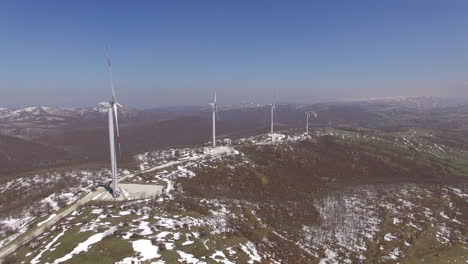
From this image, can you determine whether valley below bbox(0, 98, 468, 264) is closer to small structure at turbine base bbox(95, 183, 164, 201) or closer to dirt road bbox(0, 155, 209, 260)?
dirt road bbox(0, 155, 209, 260)

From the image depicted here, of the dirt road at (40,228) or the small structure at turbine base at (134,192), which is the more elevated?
the dirt road at (40,228)

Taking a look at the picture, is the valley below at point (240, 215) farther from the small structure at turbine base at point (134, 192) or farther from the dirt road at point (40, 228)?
the small structure at turbine base at point (134, 192)

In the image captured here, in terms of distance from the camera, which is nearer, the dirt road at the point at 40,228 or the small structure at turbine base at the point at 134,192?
the dirt road at the point at 40,228

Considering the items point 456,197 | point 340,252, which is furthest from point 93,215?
point 456,197

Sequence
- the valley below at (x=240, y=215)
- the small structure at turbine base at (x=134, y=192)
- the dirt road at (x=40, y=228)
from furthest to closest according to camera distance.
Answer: the small structure at turbine base at (x=134, y=192) → the dirt road at (x=40, y=228) → the valley below at (x=240, y=215)

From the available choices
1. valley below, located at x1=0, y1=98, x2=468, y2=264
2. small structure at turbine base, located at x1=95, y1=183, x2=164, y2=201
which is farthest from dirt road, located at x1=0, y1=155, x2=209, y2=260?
small structure at turbine base, located at x1=95, y1=183, x2=164, y2=201

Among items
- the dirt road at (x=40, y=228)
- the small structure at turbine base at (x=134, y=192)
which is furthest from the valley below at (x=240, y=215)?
the small structure at turbine base at (x=134, y=192)

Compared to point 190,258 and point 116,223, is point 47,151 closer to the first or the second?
point 116,223

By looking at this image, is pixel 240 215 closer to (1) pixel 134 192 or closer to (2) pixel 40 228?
(1) pixel 134 192

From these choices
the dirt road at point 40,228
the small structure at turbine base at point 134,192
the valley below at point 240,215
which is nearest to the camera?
the valley below at point 240,215

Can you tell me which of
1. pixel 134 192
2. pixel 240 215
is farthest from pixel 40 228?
pixel 240 215

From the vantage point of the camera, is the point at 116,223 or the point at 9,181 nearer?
the point at 116,223
